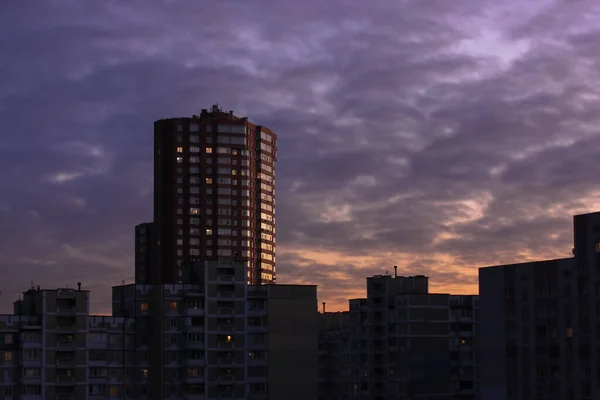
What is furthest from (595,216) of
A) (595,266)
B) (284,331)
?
(284,331)

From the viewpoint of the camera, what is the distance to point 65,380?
171m

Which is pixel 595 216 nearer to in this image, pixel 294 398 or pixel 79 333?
pixel 294 398

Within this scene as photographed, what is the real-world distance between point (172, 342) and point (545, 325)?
58.6m

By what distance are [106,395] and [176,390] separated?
1046 centimetres

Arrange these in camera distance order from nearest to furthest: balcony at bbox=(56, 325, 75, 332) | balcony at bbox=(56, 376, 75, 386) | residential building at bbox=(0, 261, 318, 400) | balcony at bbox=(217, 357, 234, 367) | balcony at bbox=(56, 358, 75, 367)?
residential building at bbox=(0, 261, 318, 400), balcony at bbox=(56, 376, 75, 386), balcony at bbox=(56, 358, 75, 367), balcony at bbox=(56, 325, 75, 332), balcony at bbox=(217, 357, 234, 367)

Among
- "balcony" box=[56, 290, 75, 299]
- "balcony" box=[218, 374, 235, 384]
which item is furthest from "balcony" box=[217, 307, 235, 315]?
"balcony" box=[56, 290, 75, 299]

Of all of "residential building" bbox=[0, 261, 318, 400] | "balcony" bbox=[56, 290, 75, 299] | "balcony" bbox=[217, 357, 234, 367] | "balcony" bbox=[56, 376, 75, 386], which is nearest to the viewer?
"residential building" bbox=[0, 261, 318, 400]

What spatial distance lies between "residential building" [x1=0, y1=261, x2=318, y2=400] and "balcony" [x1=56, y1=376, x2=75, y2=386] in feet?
0.48

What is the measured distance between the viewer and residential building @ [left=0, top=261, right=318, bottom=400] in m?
169

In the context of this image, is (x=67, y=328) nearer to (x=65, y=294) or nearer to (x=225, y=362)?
(x=65, y=294)

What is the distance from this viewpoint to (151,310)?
7092 inches

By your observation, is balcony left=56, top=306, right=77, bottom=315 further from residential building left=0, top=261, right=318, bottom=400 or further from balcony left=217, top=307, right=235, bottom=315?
balcony left=217, top=307, right=235, bottom=315

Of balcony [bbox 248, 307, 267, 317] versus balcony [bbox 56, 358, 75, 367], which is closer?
balcony [bbox 56, 358, 75, 367]

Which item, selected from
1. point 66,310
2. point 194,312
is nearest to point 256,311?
point 194,312
